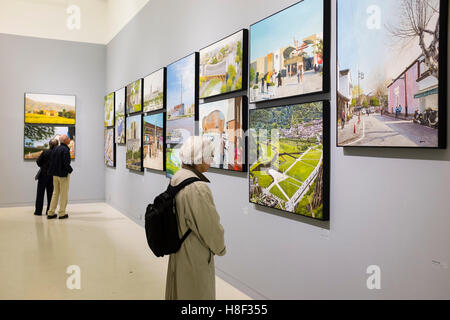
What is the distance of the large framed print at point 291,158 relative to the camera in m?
3.35

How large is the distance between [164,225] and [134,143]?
6126 mm

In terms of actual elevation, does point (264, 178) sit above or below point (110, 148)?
below

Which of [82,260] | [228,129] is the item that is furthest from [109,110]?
[228,129]

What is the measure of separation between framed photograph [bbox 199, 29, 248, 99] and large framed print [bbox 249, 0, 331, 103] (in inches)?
7.0

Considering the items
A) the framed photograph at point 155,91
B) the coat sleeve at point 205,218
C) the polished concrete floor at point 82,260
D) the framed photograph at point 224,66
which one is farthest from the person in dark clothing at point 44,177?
the coat sleeve at point 205,218

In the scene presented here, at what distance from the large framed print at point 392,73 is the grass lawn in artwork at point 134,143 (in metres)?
5.64

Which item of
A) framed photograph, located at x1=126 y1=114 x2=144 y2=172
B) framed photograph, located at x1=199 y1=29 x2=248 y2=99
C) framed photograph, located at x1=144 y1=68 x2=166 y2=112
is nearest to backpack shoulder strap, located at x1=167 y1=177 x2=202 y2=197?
framed photograph, located at x1=199 y1=29 x2=248 y2=99

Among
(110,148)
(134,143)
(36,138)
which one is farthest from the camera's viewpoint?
(36,138)

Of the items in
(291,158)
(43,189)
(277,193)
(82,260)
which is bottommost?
(82,260)

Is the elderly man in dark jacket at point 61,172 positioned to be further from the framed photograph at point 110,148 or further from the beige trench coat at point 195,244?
the beige trench coat at point 195,244

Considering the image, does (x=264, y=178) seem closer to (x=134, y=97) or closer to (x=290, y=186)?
(x=290, y=186)

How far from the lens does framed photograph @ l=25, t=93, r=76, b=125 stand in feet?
35.6

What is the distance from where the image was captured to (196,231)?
273 centimetres

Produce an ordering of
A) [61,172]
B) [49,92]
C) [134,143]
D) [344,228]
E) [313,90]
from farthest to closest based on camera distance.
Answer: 1. [49,92]
2. [61,172]
3. [134,143]
4. [313,90]
5. [344,228]
